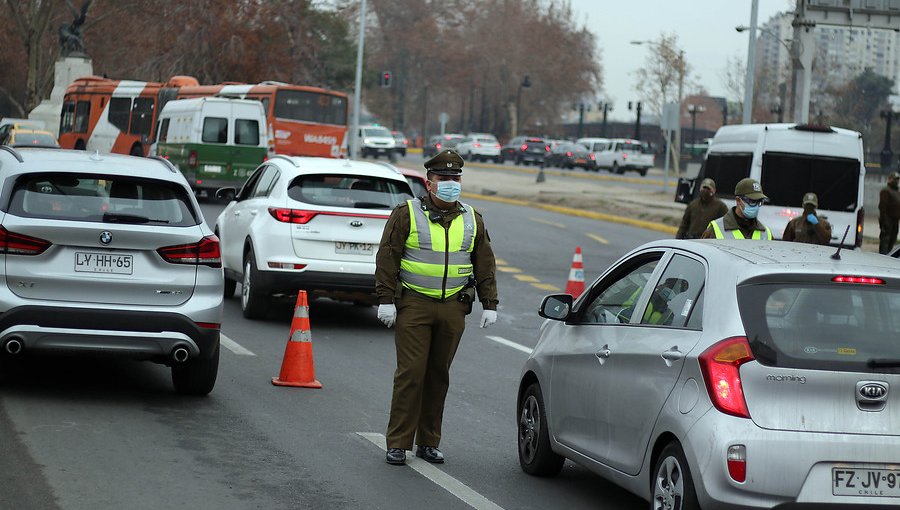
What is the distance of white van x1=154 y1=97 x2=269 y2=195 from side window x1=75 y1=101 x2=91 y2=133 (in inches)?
477

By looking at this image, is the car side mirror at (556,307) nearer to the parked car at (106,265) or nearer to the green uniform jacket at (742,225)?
the parked car at (106,265)

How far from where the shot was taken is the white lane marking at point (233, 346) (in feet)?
40.6

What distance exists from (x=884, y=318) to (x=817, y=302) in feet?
0.91

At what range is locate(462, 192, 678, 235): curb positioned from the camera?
114 ft

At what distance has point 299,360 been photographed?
10.7m

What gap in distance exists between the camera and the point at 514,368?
1277 cm

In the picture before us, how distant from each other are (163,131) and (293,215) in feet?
83.1

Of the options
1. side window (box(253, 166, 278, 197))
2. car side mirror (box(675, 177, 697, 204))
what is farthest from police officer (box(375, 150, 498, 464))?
car side mirror (box(675, 177, 697, 204))

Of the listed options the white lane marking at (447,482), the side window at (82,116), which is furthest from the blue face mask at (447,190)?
the side window at (82,116)

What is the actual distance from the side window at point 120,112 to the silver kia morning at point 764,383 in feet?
132

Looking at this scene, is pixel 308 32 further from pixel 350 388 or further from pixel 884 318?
pixel 884 318

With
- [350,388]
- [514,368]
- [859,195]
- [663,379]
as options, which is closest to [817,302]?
[663,379]

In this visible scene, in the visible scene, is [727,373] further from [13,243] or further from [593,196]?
[593,196]

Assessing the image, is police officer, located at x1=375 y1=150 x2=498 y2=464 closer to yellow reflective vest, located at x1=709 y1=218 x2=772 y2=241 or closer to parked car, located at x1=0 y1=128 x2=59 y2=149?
yellow reflective vest, located at x1=709 y1=218 x2=772 y2=241
